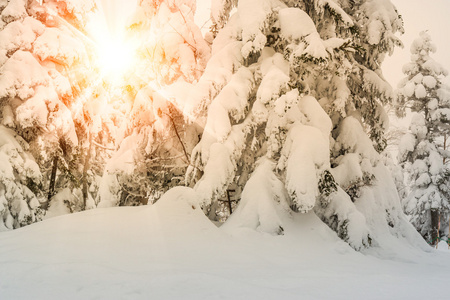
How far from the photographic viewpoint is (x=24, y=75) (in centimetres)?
1294

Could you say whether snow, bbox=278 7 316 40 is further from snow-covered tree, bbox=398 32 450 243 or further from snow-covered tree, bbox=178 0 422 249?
snow-covered tree, bbox=398 32 450 243

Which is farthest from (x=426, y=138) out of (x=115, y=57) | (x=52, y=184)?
(x=52, y=184)

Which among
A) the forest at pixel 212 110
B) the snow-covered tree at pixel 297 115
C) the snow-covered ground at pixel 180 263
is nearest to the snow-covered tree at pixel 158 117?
the forest at pixel 212 110

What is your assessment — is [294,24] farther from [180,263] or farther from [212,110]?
[180,263]

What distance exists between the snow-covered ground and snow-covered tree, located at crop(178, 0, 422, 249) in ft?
2.90

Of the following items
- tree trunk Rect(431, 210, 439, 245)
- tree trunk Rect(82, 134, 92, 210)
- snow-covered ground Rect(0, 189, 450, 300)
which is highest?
tree trunk Rect(82, 134, 92, 210)

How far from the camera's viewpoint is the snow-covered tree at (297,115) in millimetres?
7340

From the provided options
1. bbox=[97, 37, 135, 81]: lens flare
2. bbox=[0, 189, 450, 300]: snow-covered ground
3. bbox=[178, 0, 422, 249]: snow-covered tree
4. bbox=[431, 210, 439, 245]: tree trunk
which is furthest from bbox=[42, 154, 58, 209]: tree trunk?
bbox=[431, 210, 439, 245]: tree trunk

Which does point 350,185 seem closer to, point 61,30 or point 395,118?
point 61,30

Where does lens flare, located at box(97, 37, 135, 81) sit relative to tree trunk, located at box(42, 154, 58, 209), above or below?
above

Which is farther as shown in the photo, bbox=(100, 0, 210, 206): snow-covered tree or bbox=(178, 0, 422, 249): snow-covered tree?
bbox=(100, 0, 210, 206): snow-covered tree

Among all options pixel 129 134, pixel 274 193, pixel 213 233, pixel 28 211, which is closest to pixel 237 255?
pixel 213 233

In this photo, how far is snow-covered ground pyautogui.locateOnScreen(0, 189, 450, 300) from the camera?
12.1 feet

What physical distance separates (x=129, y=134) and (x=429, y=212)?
18.7 m
